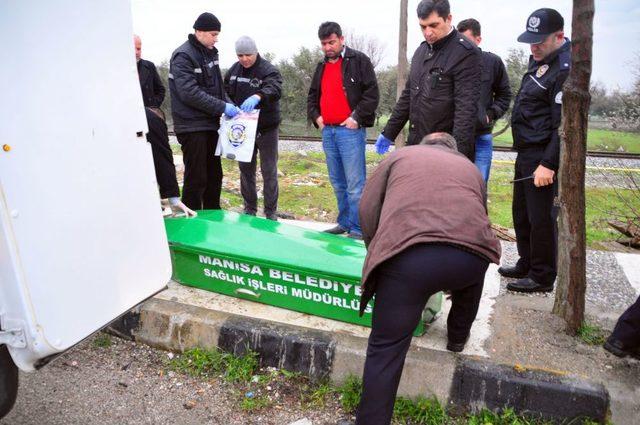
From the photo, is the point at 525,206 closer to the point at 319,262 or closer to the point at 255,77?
the point at 319,262

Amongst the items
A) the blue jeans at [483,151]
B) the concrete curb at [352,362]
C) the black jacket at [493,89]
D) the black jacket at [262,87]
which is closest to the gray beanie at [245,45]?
the black jacket at [262,87]

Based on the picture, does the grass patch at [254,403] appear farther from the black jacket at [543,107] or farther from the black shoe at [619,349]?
the black jacket at [543,107]

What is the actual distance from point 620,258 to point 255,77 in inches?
141

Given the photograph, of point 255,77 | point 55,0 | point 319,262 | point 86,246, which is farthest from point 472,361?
point 255,77

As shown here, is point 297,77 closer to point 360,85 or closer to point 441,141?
point 360,85

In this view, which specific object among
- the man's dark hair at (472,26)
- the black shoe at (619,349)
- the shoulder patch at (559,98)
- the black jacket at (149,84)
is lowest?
the black shoe at (619,349)

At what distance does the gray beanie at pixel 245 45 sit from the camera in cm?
431

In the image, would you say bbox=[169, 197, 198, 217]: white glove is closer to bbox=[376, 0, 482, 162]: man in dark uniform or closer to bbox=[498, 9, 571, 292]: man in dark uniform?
bbox=[376, 0, 482, 162]: man in dark uniform

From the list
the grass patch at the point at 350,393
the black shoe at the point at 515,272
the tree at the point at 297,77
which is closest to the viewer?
the grass patch at the point at 350,393

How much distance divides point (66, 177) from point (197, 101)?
218cm

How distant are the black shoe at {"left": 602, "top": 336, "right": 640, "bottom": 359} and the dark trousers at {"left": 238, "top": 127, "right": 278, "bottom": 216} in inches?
119

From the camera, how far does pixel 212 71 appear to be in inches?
164

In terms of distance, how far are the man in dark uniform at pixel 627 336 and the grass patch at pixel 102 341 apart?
2870mm

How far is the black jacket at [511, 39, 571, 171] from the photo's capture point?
3010 millimetres
